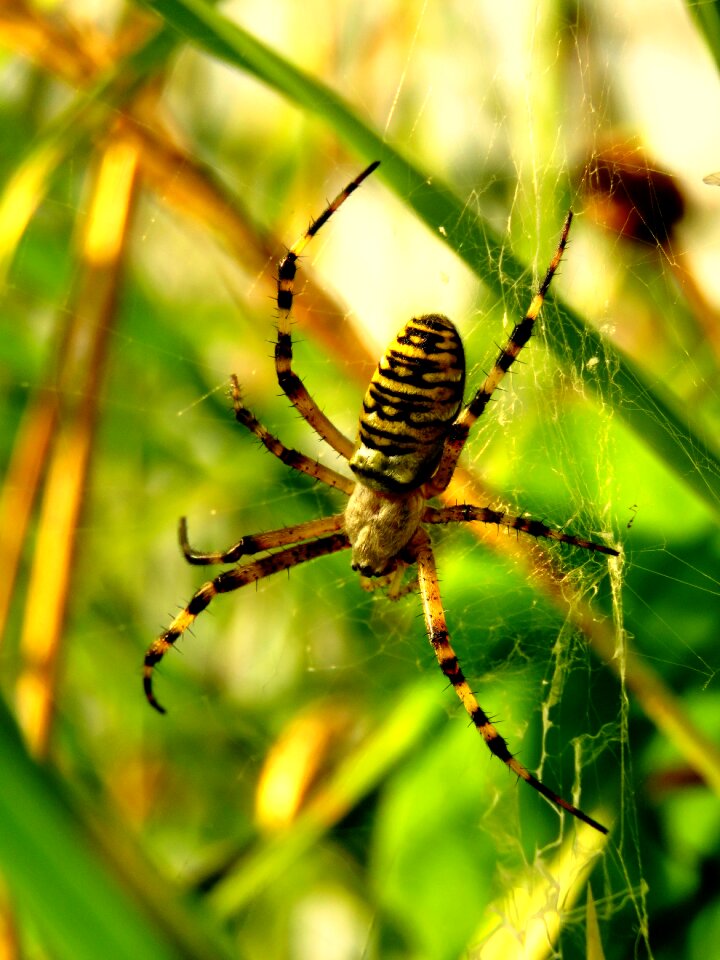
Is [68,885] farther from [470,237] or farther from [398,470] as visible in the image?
[470,237]

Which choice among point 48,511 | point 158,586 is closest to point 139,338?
point 48,511

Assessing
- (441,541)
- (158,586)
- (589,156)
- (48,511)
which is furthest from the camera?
(158,586)

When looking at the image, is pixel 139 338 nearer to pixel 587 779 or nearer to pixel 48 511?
pixel 48 511

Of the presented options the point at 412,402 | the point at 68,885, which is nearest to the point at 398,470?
the point at 412,402

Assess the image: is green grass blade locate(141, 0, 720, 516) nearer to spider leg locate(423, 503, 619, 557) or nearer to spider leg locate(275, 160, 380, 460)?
spider leg locate(423, 503, 619, 557)

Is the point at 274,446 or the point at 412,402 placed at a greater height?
the point at 412,402

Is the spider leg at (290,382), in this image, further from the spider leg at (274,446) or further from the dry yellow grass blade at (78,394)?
the dry yellow grass blade at (78,394)

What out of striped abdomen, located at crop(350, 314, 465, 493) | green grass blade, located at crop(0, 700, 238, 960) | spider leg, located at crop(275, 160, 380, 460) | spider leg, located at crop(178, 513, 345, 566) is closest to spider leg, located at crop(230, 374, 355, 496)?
spider leg, located at crop(275, 160, 380, 460)
